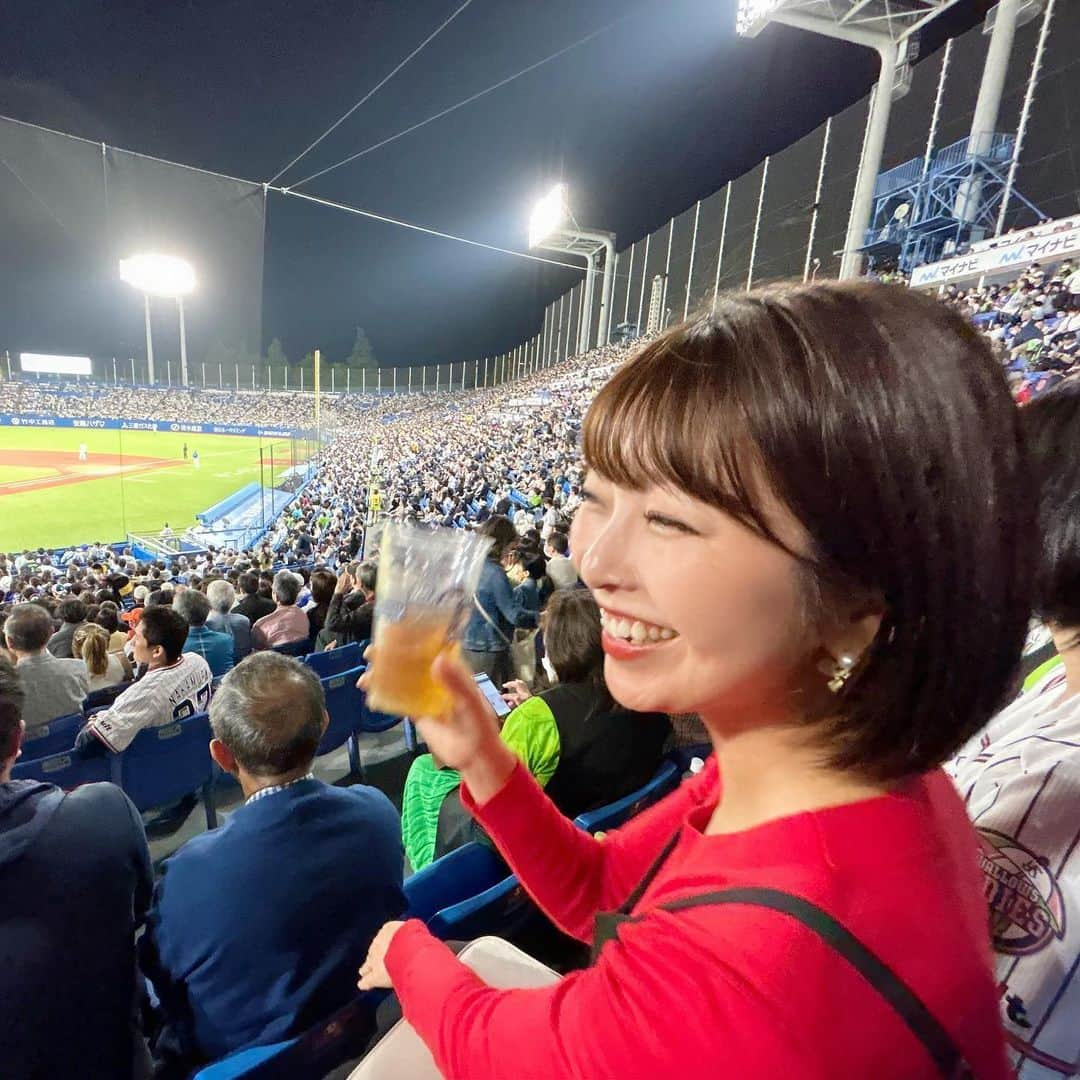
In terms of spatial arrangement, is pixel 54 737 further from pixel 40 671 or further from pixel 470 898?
pixel 470 898

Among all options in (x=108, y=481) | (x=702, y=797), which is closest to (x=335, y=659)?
(x=702, y=797)

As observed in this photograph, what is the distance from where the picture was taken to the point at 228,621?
16.3ft

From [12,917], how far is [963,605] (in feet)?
5.70

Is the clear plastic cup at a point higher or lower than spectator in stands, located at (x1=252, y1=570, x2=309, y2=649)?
higher

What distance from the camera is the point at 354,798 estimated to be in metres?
1.50

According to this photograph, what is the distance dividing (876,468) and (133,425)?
43046mm

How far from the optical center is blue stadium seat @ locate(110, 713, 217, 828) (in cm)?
280

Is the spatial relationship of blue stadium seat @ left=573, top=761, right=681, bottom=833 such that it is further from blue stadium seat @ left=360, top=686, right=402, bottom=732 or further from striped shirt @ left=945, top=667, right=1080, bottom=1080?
blue stadium seat @ left=360, top=686, right=402, bottom=732

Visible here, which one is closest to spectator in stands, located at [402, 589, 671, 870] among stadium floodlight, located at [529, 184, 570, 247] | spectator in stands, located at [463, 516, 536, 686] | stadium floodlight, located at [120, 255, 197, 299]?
spectator in stands, located at [463, 516, 536, 686]

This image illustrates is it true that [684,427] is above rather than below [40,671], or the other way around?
above

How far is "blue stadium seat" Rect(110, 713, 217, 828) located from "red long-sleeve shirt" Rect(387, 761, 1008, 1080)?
9.26ft

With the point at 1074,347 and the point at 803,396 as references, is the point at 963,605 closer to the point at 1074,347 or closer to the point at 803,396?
the point at 803,396

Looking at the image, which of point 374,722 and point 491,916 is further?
point 374,722

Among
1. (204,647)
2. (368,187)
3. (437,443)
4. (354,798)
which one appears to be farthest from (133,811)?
(437,443)
